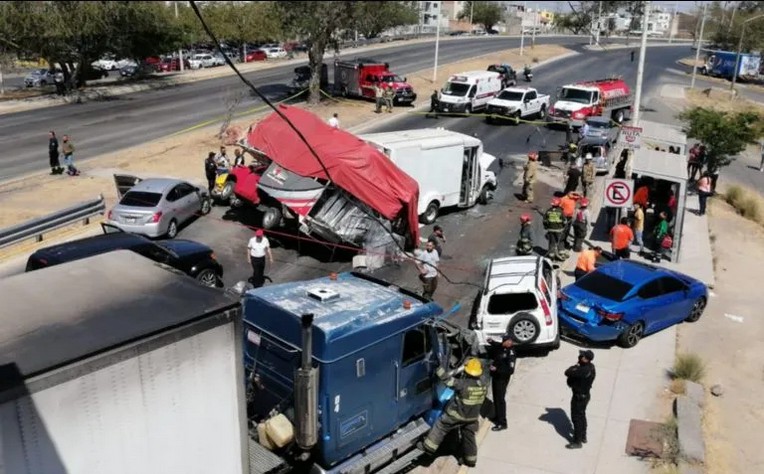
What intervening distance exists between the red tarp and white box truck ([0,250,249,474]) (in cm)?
887

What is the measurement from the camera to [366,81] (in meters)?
39.8

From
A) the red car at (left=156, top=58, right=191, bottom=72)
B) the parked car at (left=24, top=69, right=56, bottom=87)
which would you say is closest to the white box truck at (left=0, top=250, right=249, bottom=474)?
the parked car at (left=24, top=69, right=56, bottom=87)

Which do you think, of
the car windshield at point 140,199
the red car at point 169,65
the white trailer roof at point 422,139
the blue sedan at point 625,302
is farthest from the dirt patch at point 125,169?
the red car at point 169,65

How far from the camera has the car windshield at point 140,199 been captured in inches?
693

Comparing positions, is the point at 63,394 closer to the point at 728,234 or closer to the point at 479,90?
the point at 728,234

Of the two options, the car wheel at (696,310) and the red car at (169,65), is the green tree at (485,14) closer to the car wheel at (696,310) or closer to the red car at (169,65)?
the red car at (169,65)

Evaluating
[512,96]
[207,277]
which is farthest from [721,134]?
[207,277]

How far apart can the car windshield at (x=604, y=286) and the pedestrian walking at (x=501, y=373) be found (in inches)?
152

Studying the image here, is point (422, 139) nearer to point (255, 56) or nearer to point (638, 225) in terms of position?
point (638, 225)

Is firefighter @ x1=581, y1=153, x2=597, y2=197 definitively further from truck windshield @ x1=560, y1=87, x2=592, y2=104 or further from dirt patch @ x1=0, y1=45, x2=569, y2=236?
truck windshield @ x1=560, y1=87, x2=592, y2=104

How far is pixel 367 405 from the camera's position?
27.0 feet

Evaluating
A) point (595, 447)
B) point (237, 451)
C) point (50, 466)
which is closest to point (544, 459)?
point (595, 447)

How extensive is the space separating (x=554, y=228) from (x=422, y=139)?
14.7 feet

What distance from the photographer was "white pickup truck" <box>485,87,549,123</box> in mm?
34562
